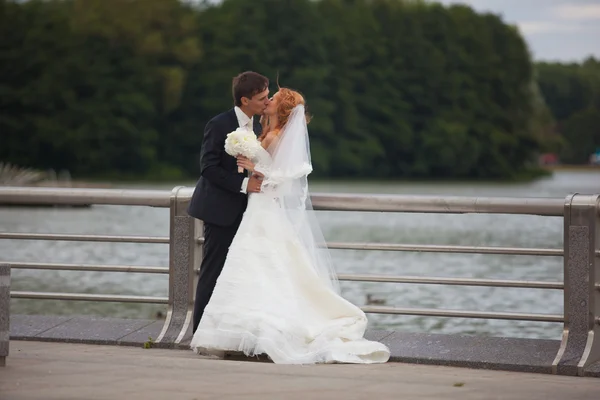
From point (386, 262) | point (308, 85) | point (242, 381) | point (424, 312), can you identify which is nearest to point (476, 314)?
point (424, 312)

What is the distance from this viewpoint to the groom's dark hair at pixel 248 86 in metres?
8.02

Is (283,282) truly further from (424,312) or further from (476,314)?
(476,314)

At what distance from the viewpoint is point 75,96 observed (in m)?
94.0

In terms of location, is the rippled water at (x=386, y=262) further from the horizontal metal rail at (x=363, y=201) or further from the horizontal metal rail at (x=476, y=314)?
the horizontal metal rail at (x=476, y=314)

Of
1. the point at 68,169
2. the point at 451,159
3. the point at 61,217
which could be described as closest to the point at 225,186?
the point at 61,217

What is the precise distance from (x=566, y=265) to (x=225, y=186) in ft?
7.22

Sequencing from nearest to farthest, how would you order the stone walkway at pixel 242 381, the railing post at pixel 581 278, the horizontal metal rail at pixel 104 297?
the stone walkway at pixel 242 381 → the railing post at pixel 581 278 → the horizontal metal rail at pixel 104 297

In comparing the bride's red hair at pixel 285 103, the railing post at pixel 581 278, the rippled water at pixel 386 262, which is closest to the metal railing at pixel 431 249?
the railing post at pixel 581 278

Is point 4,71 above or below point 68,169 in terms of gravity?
above

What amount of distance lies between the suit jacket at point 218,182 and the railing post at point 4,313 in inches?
58.4

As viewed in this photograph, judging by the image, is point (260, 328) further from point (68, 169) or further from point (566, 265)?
point (68, 169)

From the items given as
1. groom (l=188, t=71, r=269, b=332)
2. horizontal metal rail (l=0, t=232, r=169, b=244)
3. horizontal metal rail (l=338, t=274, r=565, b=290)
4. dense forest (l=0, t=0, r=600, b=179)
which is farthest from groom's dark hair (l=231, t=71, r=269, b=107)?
dense forest (l=0, t=0, r=600, b=179)

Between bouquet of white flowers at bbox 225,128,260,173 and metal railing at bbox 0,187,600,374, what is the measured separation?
609 mm

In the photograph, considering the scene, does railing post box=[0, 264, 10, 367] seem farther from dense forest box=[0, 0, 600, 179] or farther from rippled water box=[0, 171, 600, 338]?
dense forest box=[0, 0, 600, 179]
